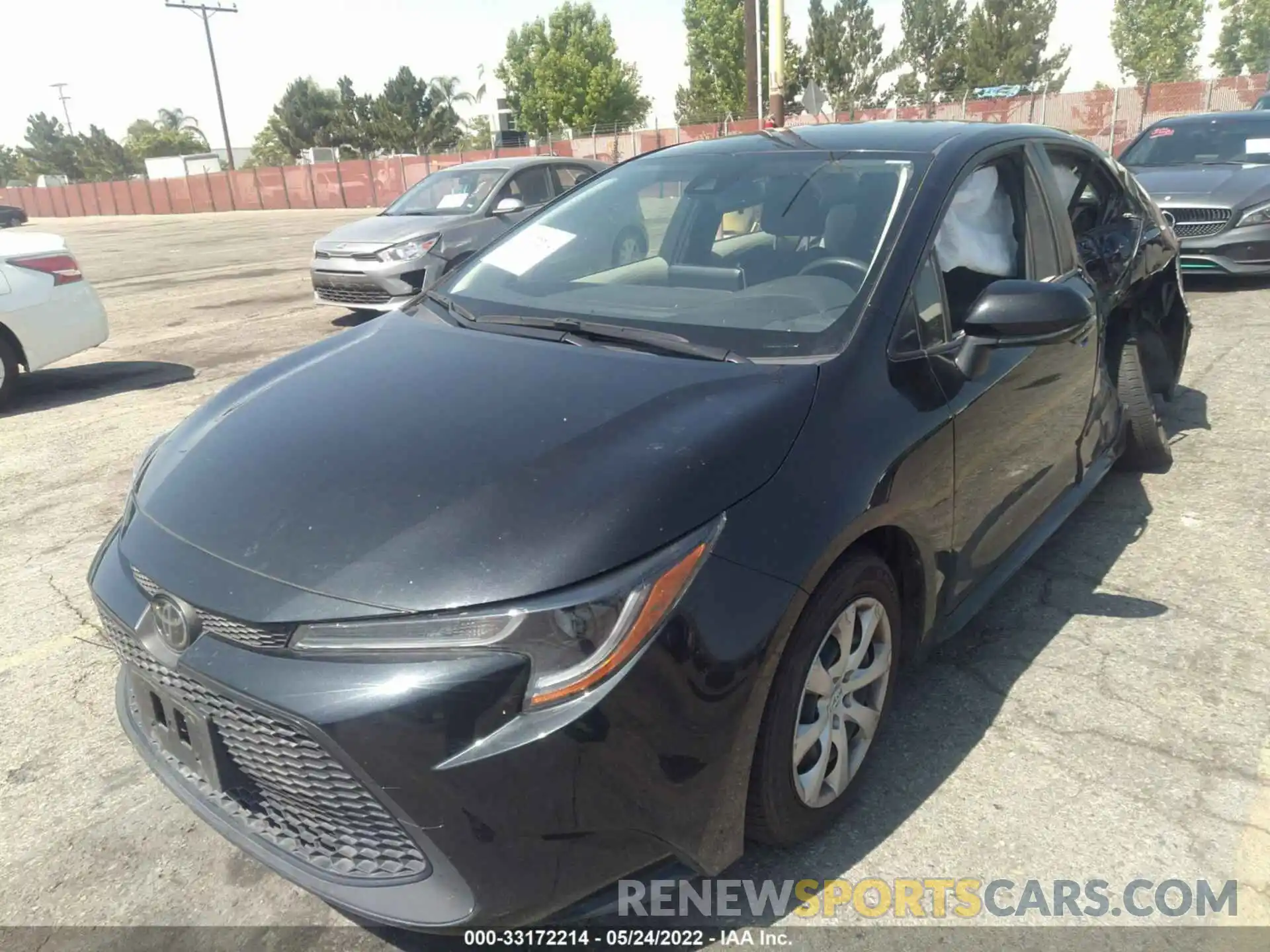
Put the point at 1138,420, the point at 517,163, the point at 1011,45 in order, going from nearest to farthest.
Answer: the point at 1138,420
the point at 517,163
the point at 1011,45

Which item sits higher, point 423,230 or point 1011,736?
point 423,230

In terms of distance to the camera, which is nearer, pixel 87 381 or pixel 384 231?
pixel 87 381

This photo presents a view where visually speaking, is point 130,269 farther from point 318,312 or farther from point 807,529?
point 807,529

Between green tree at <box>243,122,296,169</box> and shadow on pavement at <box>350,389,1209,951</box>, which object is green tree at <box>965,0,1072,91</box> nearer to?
green tree at <box>243,122,296,169</box>

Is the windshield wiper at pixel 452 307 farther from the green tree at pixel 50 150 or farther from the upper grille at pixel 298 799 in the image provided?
the green tree at pixel 50 150

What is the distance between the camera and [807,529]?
1960mm

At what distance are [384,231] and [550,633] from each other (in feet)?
28.2

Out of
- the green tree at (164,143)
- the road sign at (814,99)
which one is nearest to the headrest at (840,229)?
the road sign at (814,99)

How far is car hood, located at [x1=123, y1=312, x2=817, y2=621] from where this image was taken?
1747 mm

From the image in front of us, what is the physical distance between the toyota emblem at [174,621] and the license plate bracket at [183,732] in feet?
0.43

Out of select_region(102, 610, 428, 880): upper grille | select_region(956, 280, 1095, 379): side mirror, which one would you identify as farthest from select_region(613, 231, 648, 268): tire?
select_region(102, 610, 428, 880): upper grille

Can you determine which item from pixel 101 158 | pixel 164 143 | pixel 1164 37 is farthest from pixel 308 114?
pixel 1164 37

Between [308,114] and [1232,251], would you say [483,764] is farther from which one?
[308,114]

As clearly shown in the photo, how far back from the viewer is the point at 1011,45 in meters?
53.8
